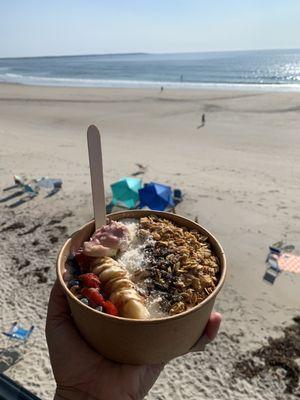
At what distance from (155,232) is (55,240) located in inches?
243

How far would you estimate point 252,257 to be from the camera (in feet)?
25.8

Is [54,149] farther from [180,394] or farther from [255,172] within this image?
[180,394]

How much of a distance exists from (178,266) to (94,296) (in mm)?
559

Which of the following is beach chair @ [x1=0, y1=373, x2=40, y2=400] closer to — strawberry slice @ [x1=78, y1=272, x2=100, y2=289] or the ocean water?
strawberry slice @ [x1=78, y1=272, x2=100, y2=289]

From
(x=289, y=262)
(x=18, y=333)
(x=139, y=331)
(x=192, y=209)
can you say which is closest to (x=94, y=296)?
(x=139, y=331)

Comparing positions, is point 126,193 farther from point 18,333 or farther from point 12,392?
point 12,392

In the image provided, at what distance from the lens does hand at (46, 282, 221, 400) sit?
2.23 meters

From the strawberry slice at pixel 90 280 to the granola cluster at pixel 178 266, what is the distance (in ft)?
1.06

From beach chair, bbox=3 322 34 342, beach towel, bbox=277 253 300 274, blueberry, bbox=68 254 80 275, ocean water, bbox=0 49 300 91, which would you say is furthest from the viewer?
ocean water, bbox=0 49 300 91

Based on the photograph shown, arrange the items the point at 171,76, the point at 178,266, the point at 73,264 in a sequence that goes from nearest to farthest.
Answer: the point at 178,266, the point at 73,264, the point at 171,76

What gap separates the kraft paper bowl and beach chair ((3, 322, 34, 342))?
152 inches

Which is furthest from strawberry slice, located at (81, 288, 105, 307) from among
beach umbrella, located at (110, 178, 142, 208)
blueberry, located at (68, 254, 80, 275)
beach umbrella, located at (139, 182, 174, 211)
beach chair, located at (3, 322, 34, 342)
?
beach umbrella, located at (110, 178, 142, 208)

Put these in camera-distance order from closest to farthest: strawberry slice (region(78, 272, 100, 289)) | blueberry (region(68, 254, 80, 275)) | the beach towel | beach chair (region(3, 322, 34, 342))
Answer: strawberry slice (region(78, 272, 100, 289)), blueberry (region(68, 254, 80, 275)), beach chair (region(3, 322, 34, 342)), the beach towel

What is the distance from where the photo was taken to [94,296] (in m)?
2.05
